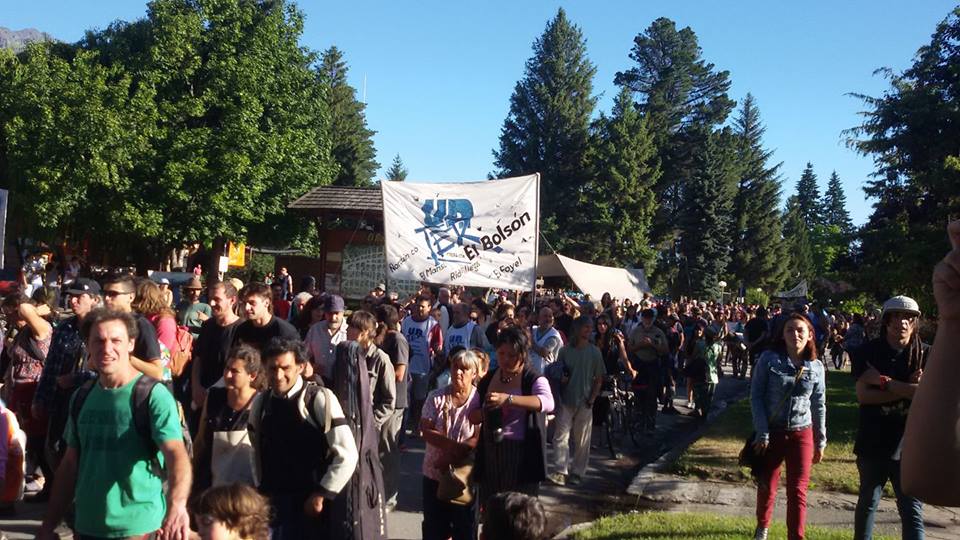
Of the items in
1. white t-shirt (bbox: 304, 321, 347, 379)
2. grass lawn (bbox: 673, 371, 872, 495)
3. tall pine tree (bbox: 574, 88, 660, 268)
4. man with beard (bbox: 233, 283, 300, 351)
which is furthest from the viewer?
tall pine tree (bbox: 574, 88, 660, 268)

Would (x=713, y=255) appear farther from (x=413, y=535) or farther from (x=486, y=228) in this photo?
(x=413, y=535)

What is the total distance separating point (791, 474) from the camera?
641 centimetres

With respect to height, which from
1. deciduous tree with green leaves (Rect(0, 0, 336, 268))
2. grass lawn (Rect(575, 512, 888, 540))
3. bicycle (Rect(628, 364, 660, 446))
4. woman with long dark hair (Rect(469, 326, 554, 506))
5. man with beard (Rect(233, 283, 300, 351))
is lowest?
grass lawn (Rect(575, 512, 888, 540))

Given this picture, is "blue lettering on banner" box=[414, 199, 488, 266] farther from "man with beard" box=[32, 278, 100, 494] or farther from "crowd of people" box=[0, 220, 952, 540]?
"man with beard" box=[32, 278, 100, 494]

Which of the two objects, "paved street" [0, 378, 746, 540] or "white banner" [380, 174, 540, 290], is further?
"white banner" [380, 174, 540, 290]

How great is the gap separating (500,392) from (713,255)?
5880 cm

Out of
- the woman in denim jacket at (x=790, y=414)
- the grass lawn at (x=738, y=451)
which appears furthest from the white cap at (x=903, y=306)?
the grass lawn at (x=738, y=451)

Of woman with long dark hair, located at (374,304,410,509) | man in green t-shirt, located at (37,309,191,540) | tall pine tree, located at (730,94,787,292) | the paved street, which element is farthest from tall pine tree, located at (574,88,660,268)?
man in green t-shirt, located at (37,309,191,540)

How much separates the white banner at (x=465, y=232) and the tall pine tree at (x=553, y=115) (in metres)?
51.8

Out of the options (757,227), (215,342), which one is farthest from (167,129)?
(757,227)

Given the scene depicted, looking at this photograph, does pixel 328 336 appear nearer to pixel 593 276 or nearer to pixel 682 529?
pixel 682 529

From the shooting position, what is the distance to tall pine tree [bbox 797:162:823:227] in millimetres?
131000

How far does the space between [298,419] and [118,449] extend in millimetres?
905

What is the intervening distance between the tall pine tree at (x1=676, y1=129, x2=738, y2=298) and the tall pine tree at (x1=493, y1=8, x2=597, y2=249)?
7.94 meters
